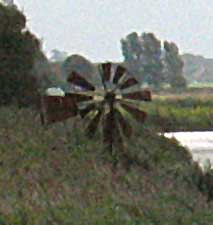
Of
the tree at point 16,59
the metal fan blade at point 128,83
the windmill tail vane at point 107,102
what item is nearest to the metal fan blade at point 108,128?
the windmill tail vane at point 107,102

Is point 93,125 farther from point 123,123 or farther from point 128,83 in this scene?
point 128,83

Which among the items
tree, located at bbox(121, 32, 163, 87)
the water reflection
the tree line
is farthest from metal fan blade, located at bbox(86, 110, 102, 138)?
tree, located at bbox(121, 32, 163, 87)

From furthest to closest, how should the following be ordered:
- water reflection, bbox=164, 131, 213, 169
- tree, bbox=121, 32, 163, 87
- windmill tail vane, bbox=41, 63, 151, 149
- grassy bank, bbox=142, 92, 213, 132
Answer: tree, bbox=121, 32, 163, 87, grassy bank, bbox=142, 92, 213, 132, water reflection, bbox=164, 131, 213, 169, windmill tail vane, bbox=41, 63, 151, 149

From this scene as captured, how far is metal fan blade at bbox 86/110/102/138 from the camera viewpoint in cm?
1512

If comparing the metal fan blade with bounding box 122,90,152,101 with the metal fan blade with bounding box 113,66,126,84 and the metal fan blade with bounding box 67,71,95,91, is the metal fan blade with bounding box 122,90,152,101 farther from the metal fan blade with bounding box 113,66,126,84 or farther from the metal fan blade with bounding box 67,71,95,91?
the metal fan blade with bounding box 67,71,95,91

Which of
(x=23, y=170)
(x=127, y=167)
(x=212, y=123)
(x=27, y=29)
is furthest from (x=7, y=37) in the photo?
(x=212, y=123)

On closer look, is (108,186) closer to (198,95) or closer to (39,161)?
(39,161)

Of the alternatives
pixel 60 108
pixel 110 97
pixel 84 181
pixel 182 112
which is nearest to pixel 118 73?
pixel 110 97

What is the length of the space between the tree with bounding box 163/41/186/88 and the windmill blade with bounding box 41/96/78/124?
58.9 meters

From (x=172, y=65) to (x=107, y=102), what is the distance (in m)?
62.6

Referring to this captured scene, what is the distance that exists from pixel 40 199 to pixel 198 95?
52.9 metres

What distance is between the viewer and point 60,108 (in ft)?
47.4

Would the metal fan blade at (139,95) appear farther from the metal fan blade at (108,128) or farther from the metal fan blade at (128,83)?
the metal fan blade at (108,128)

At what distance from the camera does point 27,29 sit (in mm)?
18375
